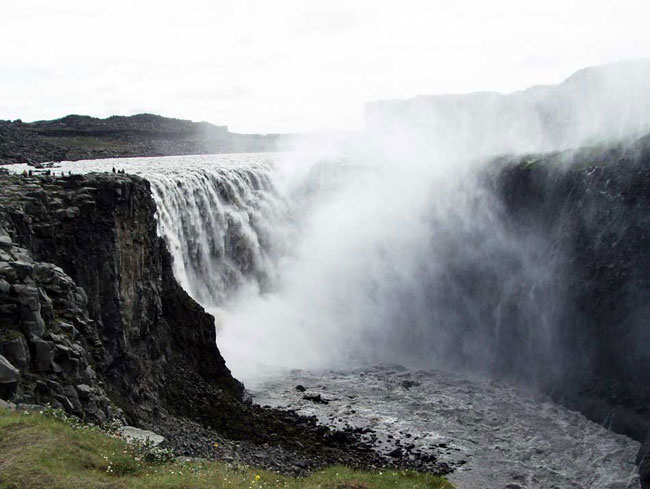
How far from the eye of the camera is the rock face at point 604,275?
30672 millimetres

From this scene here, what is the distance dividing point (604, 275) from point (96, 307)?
82.4 ft

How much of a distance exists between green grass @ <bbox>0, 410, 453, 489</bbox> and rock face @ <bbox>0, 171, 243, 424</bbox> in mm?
2103

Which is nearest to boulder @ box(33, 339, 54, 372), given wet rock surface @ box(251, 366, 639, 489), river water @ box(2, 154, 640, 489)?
wet rock surface @ box(251, 366, 639, 489)

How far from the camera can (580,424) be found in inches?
1219

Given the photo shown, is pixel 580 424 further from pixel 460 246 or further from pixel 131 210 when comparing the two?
pixel 131 210

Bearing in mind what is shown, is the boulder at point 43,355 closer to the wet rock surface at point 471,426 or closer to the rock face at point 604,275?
the wet rock surface at point 471,426

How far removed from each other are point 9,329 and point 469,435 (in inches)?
818

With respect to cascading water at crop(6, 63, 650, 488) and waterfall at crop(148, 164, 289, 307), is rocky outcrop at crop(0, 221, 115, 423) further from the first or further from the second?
waterfall at crop(148, 164, 289, 307)

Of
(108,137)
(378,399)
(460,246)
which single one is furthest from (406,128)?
(378,399)

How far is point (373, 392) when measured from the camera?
3400 cm

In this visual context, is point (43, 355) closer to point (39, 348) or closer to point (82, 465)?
point (39, 348)

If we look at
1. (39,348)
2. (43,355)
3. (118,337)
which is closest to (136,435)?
(43,355)

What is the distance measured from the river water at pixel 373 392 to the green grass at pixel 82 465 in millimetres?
14101

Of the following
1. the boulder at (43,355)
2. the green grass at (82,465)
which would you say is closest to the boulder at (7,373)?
the green grass at (82,465)
